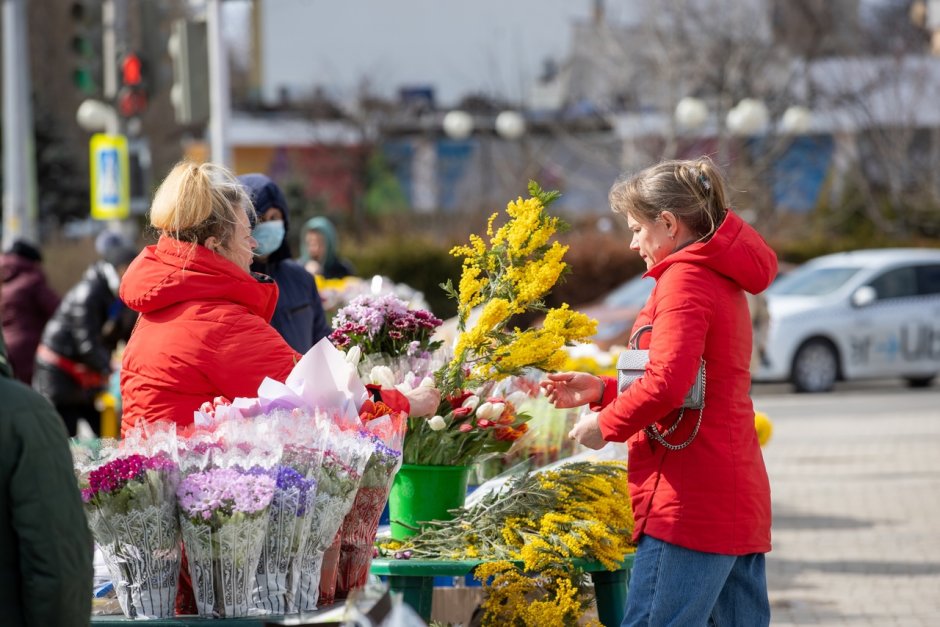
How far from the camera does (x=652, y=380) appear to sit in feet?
12.2

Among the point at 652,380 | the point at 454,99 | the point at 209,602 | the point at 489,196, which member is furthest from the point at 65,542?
the point at 454,99

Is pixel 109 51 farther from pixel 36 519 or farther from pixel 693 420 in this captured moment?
pixel 36 519

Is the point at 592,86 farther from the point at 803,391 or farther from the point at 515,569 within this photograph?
the point at 515,569

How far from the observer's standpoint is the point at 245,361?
3672mm

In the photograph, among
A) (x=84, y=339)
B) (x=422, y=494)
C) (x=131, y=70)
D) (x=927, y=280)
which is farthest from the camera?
(x=927, y=280)

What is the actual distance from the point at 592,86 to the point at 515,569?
96.7ft

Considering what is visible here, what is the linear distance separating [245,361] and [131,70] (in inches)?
417

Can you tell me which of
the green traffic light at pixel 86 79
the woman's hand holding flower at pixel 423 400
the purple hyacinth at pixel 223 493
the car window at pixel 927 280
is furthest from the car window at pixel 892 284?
the purple hyacinth at pixel 223 493

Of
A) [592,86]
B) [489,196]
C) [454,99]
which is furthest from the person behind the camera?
[454,99]

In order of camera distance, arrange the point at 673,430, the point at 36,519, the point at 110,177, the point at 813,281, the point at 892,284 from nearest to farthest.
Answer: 1. the point at 36,519
2. the point at 673,430
3. the point at 110,177
4. the point at 892,284
5. the point at 813,281

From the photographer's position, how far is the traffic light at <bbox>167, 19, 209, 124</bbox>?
421 inches

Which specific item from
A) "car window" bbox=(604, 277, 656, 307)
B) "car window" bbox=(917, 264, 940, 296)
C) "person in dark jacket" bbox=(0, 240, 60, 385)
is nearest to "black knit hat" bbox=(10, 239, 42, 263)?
"person in dark jacket" bbox=(0, 240, 60, 385)

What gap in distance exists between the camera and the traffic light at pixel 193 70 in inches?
421

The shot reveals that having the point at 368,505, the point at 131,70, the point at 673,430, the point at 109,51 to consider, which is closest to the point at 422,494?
the point at 368,505
